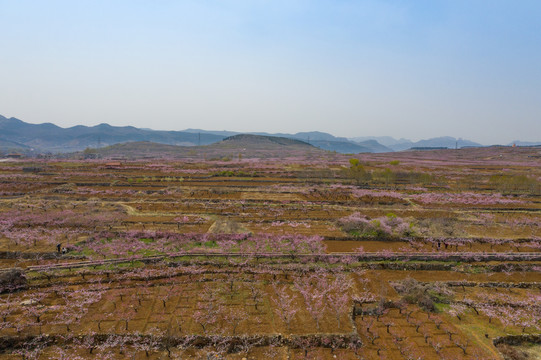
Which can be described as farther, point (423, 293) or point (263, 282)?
point (263, 282)

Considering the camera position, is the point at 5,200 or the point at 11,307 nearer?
the point at 11,307

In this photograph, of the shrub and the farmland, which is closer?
the farmland

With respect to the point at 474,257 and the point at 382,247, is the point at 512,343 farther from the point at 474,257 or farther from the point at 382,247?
the point at 382,247

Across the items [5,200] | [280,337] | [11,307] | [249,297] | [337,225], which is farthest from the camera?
[5,200]

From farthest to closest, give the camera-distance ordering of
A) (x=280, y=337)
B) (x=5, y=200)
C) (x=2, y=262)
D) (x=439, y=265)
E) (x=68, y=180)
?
(x=68, y=180)
(x=5, y=200)
(x=439, y=265)
(x=2, y=262)
(x=280, y=337)

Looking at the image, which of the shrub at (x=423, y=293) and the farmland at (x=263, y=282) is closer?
the farmland at (x=263, y=282)

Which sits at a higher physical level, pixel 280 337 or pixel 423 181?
pixel 423 181

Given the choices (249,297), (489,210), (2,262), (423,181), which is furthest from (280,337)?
(423,181)

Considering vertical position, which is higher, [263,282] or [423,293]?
[423,293]
